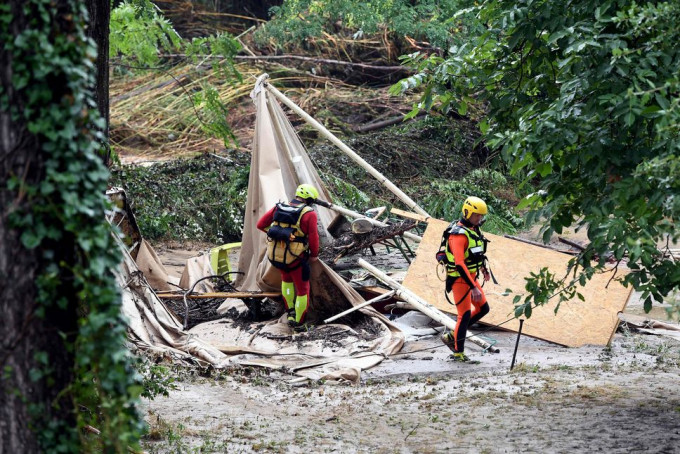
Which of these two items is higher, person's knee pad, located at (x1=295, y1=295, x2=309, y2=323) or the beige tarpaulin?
person's knee pad, located at (x1=295, y1=295, x2=309, y2=323)

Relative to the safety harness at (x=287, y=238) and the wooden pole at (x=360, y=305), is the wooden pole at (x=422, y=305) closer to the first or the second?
the wooden pole at (x=360, y=305)

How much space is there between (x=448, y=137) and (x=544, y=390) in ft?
37.1

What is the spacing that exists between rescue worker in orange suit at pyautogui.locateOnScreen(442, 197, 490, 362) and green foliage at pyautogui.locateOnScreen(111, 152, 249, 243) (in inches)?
264

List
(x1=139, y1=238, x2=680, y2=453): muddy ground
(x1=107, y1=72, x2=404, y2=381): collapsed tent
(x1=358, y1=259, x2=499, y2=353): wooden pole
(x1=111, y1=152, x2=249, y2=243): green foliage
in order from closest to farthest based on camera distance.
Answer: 1. (x1=139, y1=238, x2=680, y2=453): muddy ground
2. (x1=107, y1=72, x2=404, y2=381): collapsed tent
3. (x1=358, y1=259, x2=499, y2=353): wooden pole
4. (x1=111, y1=152, x2=249, y2=243): green foliage

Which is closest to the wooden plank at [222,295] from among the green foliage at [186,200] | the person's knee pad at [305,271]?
the person's knee pad at [305,271]

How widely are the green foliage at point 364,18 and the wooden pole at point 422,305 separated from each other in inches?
355

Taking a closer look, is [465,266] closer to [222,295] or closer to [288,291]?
[288,291]

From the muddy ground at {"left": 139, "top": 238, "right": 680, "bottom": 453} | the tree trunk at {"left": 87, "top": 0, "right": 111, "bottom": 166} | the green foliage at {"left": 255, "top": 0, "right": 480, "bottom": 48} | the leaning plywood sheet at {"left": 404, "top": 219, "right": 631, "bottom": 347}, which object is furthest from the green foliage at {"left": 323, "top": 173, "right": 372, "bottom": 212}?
the tree trunk at {"left": 87, "top": 0, "right": 111, "bottom": 166}

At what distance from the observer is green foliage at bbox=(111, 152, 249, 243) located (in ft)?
44.8

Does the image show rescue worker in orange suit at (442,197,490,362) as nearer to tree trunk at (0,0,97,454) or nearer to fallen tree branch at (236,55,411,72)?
tree trunk at (0,0,97,454)

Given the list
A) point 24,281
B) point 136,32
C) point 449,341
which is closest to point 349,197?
point 136,32

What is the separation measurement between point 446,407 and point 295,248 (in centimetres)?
281

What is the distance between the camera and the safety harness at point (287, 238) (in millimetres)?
8531

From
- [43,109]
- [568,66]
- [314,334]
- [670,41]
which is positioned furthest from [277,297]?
[43,109]
